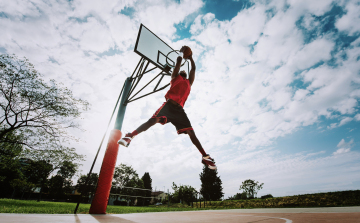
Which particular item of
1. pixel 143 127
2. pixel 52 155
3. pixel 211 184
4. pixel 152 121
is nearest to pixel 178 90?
pixel 152 121

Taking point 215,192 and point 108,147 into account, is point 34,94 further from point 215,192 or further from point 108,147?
point 215,192

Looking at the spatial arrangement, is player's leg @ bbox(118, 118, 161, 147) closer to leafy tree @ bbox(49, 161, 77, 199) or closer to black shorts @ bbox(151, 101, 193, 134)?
black shorts @ bbox(151, 101, 193, 134)

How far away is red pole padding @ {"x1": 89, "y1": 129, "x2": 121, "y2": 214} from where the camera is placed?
15.0ft

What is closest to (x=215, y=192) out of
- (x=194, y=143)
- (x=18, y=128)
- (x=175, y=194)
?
(x=175, y=194)

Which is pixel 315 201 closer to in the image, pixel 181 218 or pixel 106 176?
pixel 181 218

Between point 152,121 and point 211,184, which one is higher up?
point 211,184

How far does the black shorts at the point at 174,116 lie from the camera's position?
2883 millimetres

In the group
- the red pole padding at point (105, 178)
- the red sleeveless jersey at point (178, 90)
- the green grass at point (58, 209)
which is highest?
the red sleeveless jersey at point (178, 90)

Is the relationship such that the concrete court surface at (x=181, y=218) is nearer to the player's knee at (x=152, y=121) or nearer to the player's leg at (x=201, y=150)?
the player's leg at (x=201, y=150)

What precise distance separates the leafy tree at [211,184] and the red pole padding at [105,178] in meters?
41.5

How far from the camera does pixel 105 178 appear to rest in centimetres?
482

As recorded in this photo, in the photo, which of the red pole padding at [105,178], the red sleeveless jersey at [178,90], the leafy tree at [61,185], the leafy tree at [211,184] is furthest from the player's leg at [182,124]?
the leafy tree at [61,185]

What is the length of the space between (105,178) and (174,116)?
3432mm

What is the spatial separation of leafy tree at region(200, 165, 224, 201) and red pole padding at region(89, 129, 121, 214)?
4154 cm
